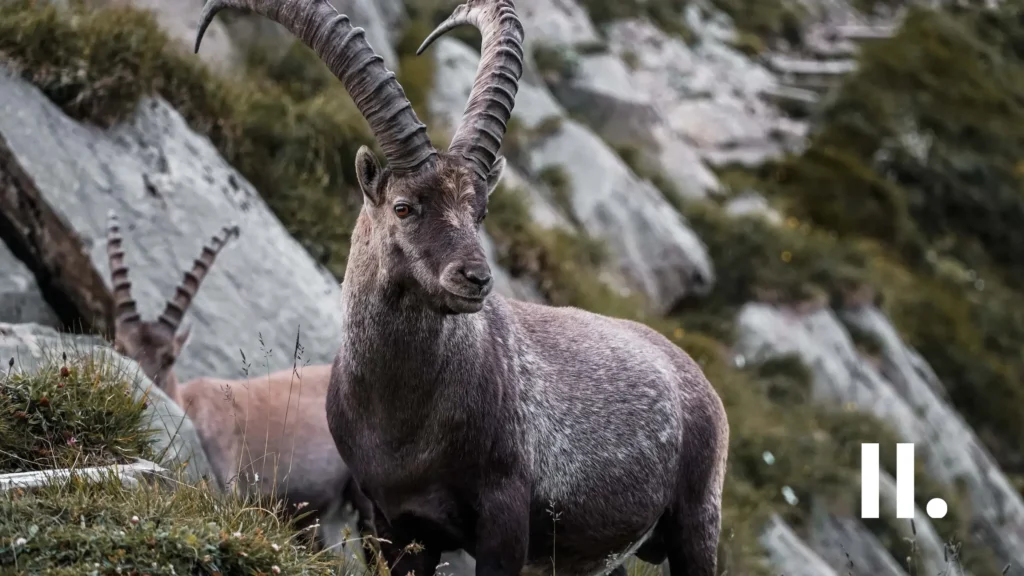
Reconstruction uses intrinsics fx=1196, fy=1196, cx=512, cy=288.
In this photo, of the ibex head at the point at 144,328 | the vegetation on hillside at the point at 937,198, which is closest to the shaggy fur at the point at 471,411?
the ibex head at the point at 144,328

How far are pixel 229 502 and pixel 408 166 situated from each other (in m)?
1.90

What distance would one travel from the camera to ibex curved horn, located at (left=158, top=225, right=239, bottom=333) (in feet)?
31.5

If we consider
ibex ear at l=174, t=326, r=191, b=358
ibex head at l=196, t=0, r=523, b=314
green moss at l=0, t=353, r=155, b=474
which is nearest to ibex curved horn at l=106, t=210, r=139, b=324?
ibex ear at l=174, t=326, r=191, b=358

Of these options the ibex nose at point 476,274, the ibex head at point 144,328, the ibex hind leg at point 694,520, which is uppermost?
the ibex nose at point 476,274

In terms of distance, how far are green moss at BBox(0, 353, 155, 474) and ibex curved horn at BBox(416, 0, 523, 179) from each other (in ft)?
7.51

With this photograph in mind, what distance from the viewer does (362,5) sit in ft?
53.5

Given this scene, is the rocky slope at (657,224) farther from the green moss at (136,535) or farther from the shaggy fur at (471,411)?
the green moss at (136,535)

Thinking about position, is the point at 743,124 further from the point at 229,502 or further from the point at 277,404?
the point at 229,502

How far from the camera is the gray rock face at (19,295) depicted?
29.9ft

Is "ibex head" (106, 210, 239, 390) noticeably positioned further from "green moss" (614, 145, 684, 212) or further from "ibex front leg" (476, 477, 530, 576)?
"green moss" (614, 145, 684, 212)

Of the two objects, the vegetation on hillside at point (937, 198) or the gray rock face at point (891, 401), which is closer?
the gray rock face at point (891, 401)

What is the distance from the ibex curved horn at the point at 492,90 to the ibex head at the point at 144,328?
→ 150 inches

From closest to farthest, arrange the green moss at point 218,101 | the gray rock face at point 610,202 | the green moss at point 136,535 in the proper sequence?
1. the green moss at point 136,535
2. the green moss at point 218,101
3. the gray rock face at point 610,202

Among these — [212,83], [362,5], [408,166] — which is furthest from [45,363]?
[362,5]
